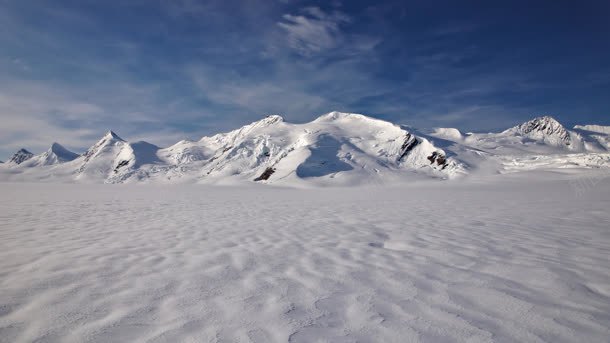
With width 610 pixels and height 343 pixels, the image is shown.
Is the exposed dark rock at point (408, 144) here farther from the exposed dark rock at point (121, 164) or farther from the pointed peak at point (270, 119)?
the exposed dark rock at point (121, 164)

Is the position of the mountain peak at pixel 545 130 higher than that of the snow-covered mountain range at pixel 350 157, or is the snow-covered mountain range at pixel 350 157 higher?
the mountain peak at pixel 545 130

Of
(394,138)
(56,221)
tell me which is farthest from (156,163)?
(56,221)

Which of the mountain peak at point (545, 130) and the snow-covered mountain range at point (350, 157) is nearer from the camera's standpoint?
the snow-covered mountain range at point (350, 157)

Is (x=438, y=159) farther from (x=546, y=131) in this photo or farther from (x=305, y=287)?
(x=546, y=131)

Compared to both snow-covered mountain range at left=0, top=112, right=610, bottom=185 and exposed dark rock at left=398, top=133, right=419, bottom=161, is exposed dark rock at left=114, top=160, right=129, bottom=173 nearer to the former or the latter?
snow-covered mountain range at left=0, top=112, right=610, bottom=185

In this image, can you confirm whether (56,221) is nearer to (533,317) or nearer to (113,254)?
(113,254)

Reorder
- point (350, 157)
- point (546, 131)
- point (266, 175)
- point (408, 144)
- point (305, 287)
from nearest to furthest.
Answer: point (305, 287) → point (266, 175) → point (350, 157) → point (408, 144) → point (546, 131)

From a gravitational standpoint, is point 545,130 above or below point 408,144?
above

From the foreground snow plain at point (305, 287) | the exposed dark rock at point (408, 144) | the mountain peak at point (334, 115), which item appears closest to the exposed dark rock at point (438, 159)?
the exposed dark rock at point (408, 144)

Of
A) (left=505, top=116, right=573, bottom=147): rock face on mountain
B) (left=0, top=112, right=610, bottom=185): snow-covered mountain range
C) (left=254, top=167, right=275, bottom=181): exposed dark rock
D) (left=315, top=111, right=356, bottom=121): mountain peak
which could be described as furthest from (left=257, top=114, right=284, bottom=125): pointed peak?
(left=505, top=116, right=573, bottom=147): rock face on mountain

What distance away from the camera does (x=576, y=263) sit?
5.24 metres

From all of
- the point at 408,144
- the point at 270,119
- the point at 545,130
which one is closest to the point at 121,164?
the point at 270,119

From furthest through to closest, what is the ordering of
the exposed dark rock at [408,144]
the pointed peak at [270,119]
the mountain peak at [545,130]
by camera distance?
1. the mountain peak at [545,130]
2. the pointed peak at [270,119]
3. the exposed dark rock at [408,144]

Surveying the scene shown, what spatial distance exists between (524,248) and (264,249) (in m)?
5.94
